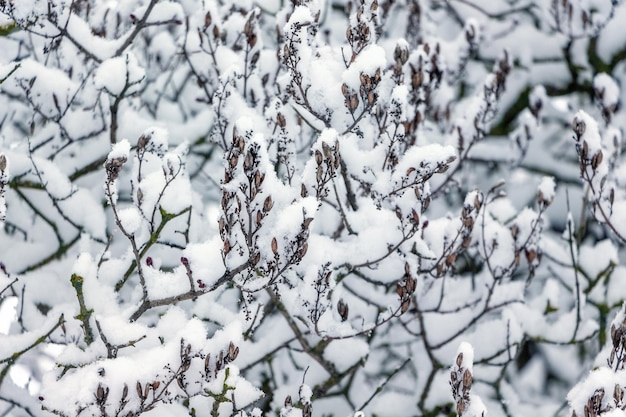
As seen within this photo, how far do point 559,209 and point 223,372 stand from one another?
3.84 m

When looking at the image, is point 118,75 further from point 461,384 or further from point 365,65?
point 461,384

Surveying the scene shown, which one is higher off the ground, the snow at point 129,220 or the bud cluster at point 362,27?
the bud cluster at point 362,27

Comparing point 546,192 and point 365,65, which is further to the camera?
point 546,192

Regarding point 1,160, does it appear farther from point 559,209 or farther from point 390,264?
point 559,209

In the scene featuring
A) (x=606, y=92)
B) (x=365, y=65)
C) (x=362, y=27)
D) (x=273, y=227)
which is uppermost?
(x=606, y=92)

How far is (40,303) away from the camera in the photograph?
126 inches

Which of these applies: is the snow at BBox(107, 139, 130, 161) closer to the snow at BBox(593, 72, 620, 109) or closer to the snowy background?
the snowy background

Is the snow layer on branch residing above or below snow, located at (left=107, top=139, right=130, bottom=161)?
above

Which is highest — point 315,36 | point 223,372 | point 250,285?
point 315,36

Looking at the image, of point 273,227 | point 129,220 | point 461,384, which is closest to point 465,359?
point 461,384

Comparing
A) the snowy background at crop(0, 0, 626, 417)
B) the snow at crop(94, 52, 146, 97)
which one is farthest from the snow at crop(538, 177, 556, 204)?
the snow at crop(94, 52, 146, 97)

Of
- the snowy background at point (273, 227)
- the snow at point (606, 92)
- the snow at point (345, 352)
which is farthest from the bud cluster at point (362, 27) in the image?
the snow at point (606, 92)

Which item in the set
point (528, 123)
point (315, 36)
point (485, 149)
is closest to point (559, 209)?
point (485, 149)

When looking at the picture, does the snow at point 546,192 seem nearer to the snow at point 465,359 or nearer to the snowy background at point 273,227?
the snowy background at point 273,227
